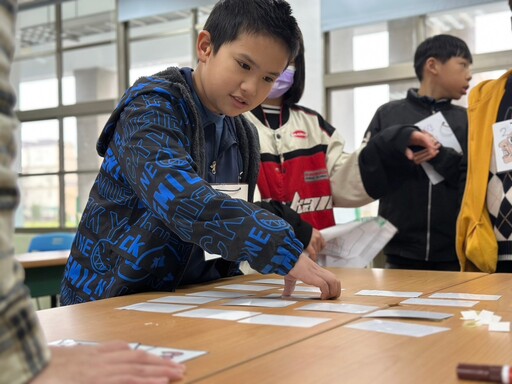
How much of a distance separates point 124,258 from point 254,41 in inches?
22.5

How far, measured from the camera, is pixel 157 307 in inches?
46.6

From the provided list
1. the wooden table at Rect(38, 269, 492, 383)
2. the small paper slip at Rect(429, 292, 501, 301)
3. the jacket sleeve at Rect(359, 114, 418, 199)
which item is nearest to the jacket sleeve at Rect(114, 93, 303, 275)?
the wooden table at Rect(38, 269, 492, 383)

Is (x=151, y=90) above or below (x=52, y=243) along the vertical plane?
above

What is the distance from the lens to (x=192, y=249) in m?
1.44

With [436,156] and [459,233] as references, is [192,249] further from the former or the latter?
[436,156]

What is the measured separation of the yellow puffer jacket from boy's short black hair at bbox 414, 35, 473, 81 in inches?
29.6

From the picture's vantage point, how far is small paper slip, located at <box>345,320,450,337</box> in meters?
0.92

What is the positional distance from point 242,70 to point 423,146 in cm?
117

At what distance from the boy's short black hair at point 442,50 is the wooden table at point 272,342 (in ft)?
6.56

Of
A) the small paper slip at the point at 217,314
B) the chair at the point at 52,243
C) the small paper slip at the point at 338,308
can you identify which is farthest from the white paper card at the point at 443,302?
the chair at the point at 52,243

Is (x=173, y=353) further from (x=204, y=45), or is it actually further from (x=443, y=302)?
Result: (x=204, y=45)

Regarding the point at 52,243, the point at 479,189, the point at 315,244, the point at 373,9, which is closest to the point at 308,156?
the point at 315,244

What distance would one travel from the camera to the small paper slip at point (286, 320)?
3.27 ft

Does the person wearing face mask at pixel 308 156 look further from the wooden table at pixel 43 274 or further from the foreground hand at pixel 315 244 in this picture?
the wooden table at pixel 43 274
